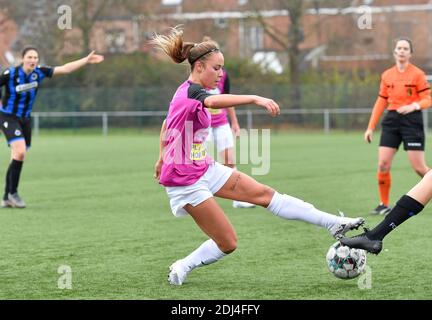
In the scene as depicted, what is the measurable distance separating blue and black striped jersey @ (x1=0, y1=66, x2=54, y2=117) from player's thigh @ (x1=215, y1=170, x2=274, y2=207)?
603 centimetres

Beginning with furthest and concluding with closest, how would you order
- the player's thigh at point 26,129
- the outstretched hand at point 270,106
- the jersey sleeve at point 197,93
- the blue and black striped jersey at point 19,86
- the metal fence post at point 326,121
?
the metal fence post at point 326,121 → the player's thigh at point 26,129 → the blue and black striped jersey at point 19,86 → the jersey sleeve at point 197,93 → the outstretched hand at point 270,106

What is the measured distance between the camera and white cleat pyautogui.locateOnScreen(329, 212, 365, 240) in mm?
6422

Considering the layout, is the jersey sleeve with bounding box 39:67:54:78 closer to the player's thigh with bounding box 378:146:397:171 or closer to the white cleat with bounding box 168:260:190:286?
the player's thigh with bounding box 378:146:397:171

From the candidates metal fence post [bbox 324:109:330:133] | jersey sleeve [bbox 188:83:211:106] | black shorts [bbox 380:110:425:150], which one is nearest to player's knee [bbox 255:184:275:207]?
jersey sleeve [bbox 188:83:211:106]

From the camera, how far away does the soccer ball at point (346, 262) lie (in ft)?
21.1

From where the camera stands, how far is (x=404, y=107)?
10461 millimetres

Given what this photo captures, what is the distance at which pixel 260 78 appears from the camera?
4022 centimetres

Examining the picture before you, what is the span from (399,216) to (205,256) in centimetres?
140

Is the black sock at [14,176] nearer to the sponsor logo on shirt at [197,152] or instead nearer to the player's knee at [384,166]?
the player's knee at [384,166]

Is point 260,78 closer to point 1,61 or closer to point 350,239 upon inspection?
point 1,61

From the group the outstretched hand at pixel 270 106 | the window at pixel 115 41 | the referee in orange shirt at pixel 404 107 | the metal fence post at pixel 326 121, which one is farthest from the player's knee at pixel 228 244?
the window at pixel 115 41

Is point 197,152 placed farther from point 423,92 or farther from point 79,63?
point 79,63

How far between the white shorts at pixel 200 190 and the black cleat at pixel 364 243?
0.97 metres

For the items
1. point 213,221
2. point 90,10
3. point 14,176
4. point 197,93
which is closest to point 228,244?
point 213,221
